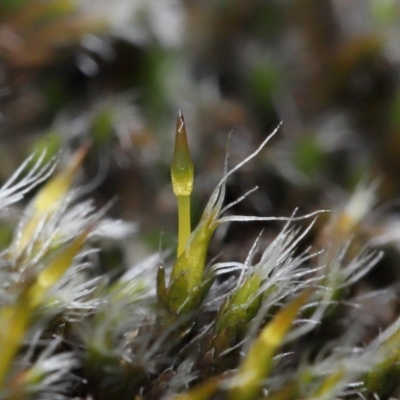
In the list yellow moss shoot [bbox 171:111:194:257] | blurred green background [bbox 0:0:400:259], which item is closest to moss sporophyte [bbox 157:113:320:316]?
yellow moss shoot [bbox 171:111:194:257]

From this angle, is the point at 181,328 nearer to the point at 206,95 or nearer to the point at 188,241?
the point at 188,241

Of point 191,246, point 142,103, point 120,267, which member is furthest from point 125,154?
point 191,246

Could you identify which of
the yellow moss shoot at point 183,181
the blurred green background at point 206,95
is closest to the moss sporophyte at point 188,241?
the yellow moss shoot at point 183,181

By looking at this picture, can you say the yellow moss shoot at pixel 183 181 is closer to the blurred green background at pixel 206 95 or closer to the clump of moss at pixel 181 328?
the clump of moss at pixel 181 328

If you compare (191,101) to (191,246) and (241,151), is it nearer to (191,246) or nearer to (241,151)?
(241,151)

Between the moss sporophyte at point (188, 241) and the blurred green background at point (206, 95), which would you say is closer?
the moss sporophyte at point (188, 241)

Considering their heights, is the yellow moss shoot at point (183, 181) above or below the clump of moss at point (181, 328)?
above

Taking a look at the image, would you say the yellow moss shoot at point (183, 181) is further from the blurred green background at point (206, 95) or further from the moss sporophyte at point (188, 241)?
the blurred green background at point (206, 95)

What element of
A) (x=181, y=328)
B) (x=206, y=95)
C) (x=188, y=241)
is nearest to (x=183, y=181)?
(x=188, y=241)
